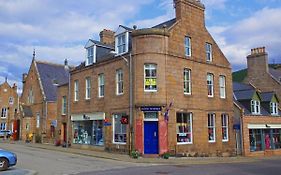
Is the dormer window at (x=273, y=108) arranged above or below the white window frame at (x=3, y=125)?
above

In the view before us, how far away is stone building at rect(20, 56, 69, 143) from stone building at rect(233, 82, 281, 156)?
22.1 metres

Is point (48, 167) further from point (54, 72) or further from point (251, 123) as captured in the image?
point (54, 72)

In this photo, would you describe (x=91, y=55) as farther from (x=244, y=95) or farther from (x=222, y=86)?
(x=244, y=95)

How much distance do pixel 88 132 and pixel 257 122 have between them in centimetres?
1646

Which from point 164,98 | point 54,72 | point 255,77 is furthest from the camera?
point 54,72

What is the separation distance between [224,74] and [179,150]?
32.1 ft

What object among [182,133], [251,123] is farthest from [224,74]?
[182,133]

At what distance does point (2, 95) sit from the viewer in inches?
2505

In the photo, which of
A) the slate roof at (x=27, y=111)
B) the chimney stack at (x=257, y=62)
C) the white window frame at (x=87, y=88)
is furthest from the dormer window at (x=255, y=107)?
the slate roof at (x=27, y=111)

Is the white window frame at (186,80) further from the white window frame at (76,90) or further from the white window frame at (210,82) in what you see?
the white window frame at (76,90)

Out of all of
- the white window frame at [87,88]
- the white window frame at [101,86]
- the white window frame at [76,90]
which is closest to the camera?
the white window frame at [101,86]

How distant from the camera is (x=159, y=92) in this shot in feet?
80.2

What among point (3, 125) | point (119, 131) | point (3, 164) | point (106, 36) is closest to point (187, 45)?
point (119, 131)

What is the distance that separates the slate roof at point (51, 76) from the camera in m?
45.4
